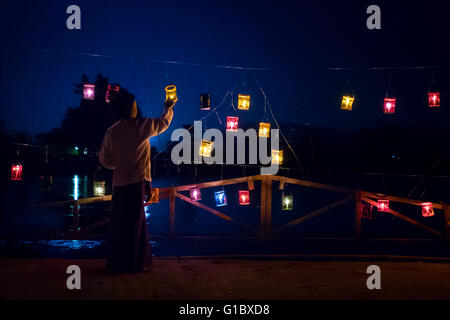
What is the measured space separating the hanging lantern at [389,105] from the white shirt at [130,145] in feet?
18.3

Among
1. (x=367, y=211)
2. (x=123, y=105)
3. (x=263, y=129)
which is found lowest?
Answer: (x=367, y=211)

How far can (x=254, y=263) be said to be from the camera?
→ 4.61 m

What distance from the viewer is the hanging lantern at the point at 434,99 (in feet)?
25.0

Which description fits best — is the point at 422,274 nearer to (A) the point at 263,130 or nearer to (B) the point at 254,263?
(B) the point at 254,263

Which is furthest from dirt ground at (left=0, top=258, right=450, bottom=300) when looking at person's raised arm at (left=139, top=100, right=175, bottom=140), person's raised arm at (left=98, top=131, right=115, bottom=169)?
person's raised arm at (left=139, top=100, right=175, bottom=140)

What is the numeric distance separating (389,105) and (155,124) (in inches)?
230

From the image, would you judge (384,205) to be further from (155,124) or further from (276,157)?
(155,124)

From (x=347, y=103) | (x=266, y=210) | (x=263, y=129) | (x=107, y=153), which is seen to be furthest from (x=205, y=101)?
(x=107, y=153)

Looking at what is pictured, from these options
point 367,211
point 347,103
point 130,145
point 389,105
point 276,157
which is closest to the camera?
point 130,145

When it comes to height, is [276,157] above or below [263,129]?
below

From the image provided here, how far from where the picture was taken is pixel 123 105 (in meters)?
3.82

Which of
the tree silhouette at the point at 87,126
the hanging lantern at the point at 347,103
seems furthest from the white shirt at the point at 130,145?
the tree silhouette at the point at 87,126

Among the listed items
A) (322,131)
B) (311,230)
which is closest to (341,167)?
(322,131)
